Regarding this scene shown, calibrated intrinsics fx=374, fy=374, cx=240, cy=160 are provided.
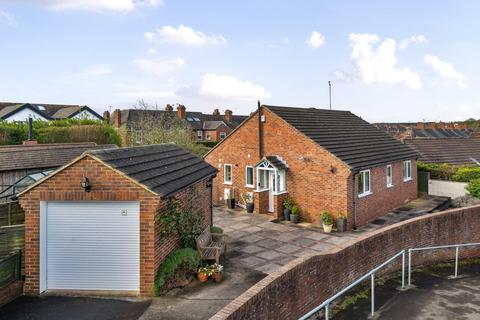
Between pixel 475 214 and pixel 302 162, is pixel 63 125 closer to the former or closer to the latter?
pixel 302 162

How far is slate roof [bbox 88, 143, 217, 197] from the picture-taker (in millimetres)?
9414

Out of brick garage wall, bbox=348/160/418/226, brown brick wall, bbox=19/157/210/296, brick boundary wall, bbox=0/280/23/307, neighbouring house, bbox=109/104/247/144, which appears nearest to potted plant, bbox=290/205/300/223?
brick garage wall, bbox=348/160/418/226

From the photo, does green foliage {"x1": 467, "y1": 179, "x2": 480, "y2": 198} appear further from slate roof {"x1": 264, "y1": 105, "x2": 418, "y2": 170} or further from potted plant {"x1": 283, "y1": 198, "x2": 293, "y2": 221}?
potted plant {"x1": 283, "y1": 198, "x2": 293, "y2": 221}

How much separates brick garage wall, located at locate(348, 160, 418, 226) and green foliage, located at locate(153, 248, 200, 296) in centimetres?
886

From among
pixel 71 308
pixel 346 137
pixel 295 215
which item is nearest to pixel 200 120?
pixel 346 137

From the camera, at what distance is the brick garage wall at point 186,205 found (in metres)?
9.45

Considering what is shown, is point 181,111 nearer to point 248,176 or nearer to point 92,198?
point 248,176

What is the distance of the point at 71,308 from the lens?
841 cm

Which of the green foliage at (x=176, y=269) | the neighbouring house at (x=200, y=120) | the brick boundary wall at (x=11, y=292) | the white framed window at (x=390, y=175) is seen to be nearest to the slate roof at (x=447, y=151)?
the white framed window at (x=390, y=175)

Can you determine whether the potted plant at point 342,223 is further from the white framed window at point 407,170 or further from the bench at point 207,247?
the white framed window at point 407,170

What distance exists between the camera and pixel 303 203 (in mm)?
18156

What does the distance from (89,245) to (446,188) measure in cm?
2153

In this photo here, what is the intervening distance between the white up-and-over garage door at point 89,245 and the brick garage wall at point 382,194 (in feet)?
34.6

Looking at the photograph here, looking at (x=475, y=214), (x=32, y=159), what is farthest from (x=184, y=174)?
(x=475, y=214)
